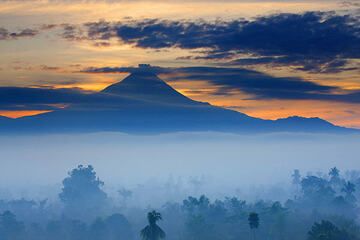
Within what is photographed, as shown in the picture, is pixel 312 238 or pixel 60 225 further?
pixel 60 225

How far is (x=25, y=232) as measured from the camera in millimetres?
166625

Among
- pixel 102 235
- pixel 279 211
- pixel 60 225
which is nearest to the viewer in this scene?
pixel 279 211

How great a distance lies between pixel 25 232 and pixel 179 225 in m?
41.9

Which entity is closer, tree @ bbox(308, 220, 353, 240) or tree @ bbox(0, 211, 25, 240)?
tree @ bbox(308, 220, 353, 240)

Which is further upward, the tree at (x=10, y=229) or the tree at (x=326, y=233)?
the tree at (x=326, y=233)

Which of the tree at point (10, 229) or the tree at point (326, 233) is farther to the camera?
the tree at point (10, 229)

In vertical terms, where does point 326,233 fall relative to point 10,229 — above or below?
above

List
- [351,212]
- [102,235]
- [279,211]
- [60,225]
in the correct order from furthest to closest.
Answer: [351,212]
[60,225]
[102,235]
[279,211]

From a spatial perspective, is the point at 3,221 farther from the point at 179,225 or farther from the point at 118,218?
the point at 179,225

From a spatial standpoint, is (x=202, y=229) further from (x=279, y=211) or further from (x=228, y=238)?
(x=279, y=211)

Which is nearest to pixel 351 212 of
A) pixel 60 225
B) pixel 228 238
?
pixel 228 238

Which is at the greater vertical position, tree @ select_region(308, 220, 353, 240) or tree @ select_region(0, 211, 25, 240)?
tree @ select_region(308, 220, 353, 240)

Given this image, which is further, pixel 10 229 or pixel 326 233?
pixel 10 229

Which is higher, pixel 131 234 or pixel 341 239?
pixel 341 239
